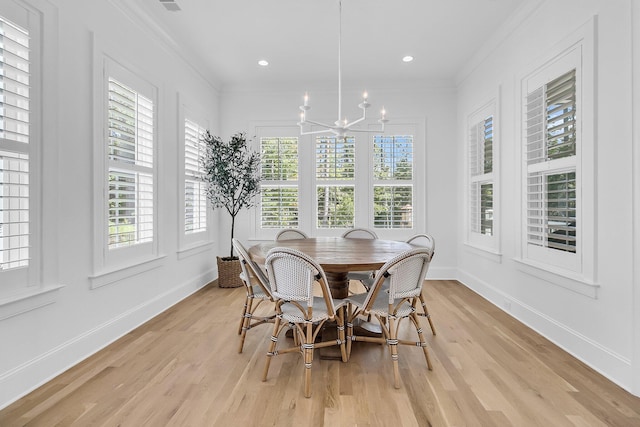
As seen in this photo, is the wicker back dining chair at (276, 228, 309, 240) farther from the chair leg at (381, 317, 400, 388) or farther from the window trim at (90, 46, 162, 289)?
the chair leg at (381, 317, 400, 388)

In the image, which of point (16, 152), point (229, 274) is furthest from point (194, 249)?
point (16, 152)

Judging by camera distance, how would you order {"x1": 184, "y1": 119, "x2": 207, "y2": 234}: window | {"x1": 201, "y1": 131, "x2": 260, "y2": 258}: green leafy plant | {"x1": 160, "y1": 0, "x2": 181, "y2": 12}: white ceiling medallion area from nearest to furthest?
{"x1": 160, "y1": 0, "x2": 181, "y2": 12}: white ceiling medallion area < {"x1": 184, "y1": 119, "x2": 207, "y2": 234}: window < {"x1": 201, "y1": 131, "x2": 260, "y2": 258}: green leafy plant

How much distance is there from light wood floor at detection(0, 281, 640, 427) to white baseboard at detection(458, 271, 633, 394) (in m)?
0.07

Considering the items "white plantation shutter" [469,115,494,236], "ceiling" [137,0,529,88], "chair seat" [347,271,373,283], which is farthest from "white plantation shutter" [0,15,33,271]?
"white plantation shutter" [469,115,494,236]

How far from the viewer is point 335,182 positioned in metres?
5.25

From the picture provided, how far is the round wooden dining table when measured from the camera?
7.37ft

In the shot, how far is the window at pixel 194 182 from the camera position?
4.27m

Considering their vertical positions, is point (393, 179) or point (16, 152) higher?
point (393, 179)

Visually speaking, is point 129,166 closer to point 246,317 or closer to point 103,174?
point 103,174

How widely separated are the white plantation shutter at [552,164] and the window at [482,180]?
30.3 inches

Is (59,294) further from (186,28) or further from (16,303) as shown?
(186,28)

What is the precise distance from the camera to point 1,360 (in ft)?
6.17

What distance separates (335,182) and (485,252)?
2.39 metres

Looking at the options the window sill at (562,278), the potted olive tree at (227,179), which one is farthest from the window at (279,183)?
the window sill at (562,278)
